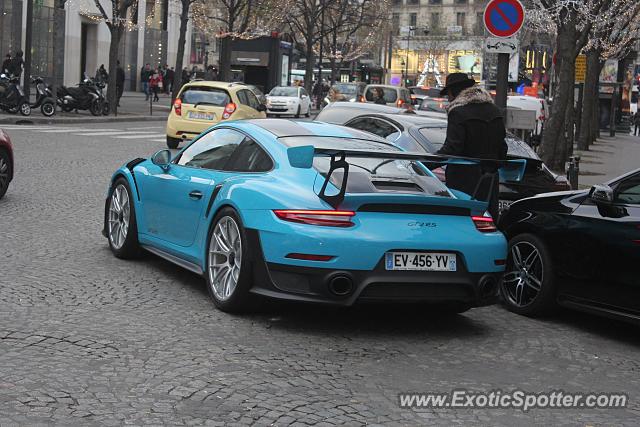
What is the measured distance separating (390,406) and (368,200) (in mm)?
1763

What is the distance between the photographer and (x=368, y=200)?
6.64 metres

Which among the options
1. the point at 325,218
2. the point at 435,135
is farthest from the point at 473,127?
the point at 325,218

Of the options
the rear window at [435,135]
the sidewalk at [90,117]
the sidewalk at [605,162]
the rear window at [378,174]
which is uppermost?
the rear window at [435,135]

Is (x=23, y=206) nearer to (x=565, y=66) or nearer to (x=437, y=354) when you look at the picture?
(x=437, y=354)

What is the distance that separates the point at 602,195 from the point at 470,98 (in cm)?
198

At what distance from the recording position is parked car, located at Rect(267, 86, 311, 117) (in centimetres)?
4766

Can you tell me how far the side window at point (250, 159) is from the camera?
24.4 feet

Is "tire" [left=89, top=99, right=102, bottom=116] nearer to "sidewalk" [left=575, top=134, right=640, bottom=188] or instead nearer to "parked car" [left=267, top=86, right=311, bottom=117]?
"parked car" [left=267, top=86, right=311, bottom=117]

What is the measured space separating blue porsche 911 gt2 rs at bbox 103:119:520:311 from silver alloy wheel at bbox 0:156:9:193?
5576 millimetres

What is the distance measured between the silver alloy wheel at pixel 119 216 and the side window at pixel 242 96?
52.9ft

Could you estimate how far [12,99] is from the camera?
101ft

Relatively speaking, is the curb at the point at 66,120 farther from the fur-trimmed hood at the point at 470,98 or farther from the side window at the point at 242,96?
the fur-trimmed hood at the point at 470,98

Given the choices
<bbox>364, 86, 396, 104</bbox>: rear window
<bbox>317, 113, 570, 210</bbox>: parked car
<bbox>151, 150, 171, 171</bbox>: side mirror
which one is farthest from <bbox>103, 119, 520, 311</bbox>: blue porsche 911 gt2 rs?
<bbox>364, 86, 396, 104</bbox>: rear window

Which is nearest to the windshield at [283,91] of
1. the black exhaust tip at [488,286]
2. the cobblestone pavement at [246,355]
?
the cobblestone pavement at [246,355]
